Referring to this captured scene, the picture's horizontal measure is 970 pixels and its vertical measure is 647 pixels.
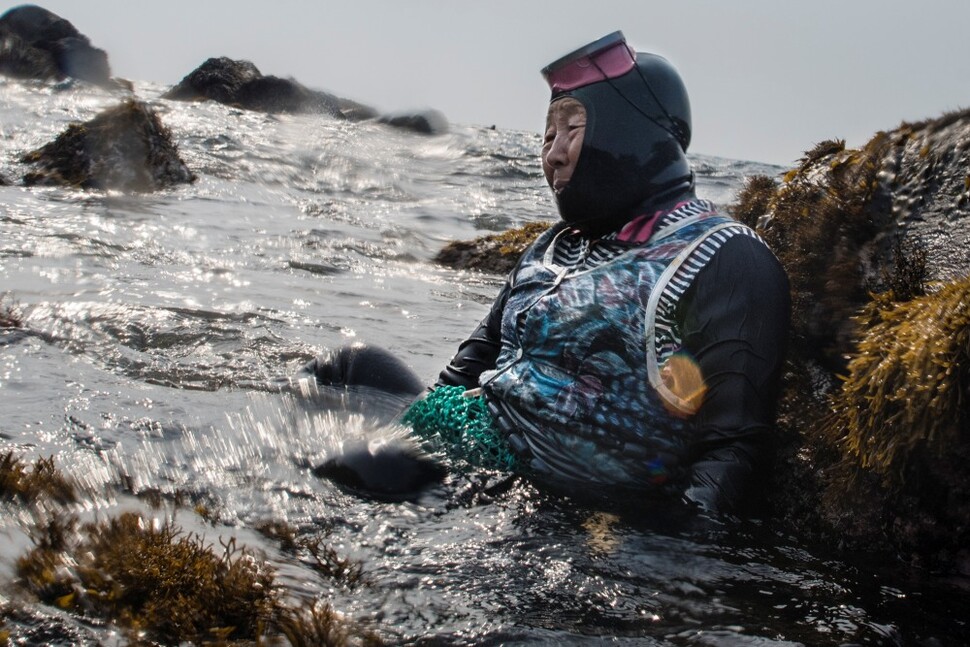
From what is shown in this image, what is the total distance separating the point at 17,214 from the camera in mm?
11641

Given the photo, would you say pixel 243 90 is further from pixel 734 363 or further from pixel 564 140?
pixel 734 363

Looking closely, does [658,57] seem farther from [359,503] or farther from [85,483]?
[85,483]

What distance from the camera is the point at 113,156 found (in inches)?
603

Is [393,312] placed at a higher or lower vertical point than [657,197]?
lower

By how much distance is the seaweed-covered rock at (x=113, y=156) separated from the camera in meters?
14.9

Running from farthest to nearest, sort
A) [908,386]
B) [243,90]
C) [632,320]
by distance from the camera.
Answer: [243,90], [632,320], [908,386]

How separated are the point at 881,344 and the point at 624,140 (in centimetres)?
Answer: 141

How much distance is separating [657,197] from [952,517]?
Result: 1791mm

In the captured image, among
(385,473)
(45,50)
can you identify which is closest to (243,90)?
(45,50)

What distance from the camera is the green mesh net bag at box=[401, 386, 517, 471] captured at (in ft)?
14.3

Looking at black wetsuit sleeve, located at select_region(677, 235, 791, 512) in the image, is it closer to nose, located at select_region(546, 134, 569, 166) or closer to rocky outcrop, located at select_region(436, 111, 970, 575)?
rocky outcrop, located at select_region(436, 111, 970, 575)

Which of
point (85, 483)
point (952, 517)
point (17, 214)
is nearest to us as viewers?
point (952, 517)

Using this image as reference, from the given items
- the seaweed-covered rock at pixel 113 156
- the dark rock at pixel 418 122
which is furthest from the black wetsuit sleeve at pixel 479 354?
the dark rock at pixel 418 122

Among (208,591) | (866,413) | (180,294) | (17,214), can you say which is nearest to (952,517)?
(866,413)
